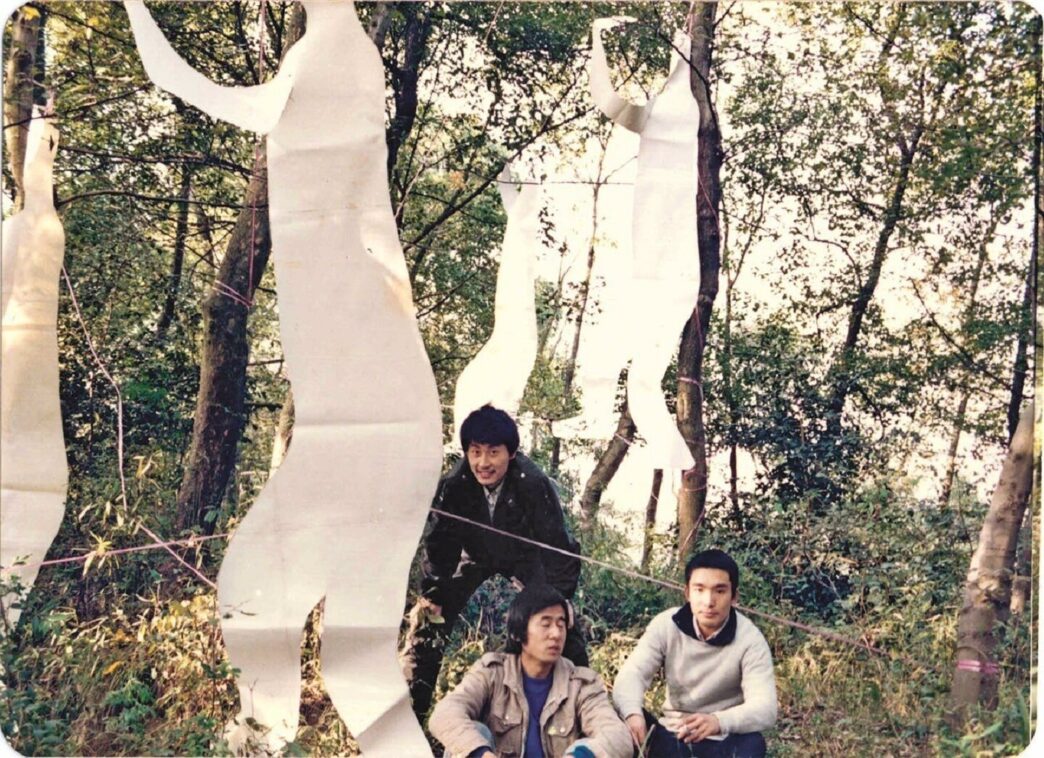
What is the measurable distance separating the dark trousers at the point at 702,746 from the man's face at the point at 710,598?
31 centimetres

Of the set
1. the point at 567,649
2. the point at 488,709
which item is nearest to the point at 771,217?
the point at 567,649

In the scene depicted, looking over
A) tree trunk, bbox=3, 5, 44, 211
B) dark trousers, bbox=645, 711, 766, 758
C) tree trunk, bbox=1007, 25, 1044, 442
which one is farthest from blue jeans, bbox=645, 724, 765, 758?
tree trunk, bbox=3, 5, 44, 211

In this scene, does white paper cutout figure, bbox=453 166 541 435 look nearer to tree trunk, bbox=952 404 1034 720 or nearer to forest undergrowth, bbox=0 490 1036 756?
forest undergrowth, bbox=0 490 1036 756

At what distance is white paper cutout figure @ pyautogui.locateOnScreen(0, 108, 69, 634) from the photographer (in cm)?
391

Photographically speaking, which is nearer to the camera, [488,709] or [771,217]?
[488,709]

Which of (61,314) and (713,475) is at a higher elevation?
(61,314)

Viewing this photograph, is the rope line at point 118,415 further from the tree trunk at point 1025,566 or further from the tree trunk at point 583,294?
the tree trunk at point 1025,566

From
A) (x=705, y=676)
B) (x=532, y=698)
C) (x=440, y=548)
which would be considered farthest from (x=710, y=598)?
(x=440, y=548)

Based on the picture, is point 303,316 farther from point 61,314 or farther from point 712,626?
point 712,626

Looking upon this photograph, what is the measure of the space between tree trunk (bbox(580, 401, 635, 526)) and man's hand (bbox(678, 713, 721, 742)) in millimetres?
696

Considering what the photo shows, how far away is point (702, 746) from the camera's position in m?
3.59

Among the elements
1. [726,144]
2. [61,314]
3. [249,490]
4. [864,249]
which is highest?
[726,144]

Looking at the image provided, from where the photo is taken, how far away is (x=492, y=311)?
3.95 m

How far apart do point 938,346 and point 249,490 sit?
2.28 m
